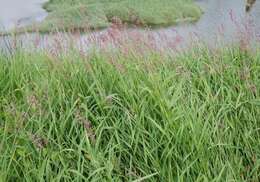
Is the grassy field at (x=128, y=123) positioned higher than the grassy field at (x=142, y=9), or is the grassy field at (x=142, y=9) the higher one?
the grassy field at (x=128, y=123)

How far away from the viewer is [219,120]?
185 cm

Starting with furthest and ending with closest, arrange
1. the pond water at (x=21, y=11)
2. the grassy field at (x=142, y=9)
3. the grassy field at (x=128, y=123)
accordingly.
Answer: the grassy field at (x=142, y=9) → the pond water at (x=21, y=11) → the grassy field at (x=128, y=123)

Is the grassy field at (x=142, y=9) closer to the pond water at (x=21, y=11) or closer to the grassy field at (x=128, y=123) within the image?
the pond water at (x=21, y=11)

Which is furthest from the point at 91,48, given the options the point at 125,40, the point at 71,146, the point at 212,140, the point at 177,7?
the point at 177,7

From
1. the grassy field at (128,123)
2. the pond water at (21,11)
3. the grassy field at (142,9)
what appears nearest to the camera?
the grassy field at (128,123)

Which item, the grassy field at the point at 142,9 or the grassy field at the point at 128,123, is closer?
the grassy field at the point at 128,123

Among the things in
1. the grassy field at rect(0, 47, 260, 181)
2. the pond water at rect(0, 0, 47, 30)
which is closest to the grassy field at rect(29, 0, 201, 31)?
the pond water at rect(0, 0, 47, 30)

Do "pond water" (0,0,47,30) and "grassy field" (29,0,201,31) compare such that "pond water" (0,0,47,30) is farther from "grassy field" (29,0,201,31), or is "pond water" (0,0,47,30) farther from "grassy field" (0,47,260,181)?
"grassy field" (0,47,260,181)

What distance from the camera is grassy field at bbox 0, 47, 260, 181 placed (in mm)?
1664

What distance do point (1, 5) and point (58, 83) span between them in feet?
23.4

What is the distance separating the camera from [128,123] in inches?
72.8

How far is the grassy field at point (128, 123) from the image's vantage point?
5.46 feet

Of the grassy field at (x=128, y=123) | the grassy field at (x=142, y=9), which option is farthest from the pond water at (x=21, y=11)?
the grassy field at (x=128, y=123)

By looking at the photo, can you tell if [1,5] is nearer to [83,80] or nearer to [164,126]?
[83,80]
